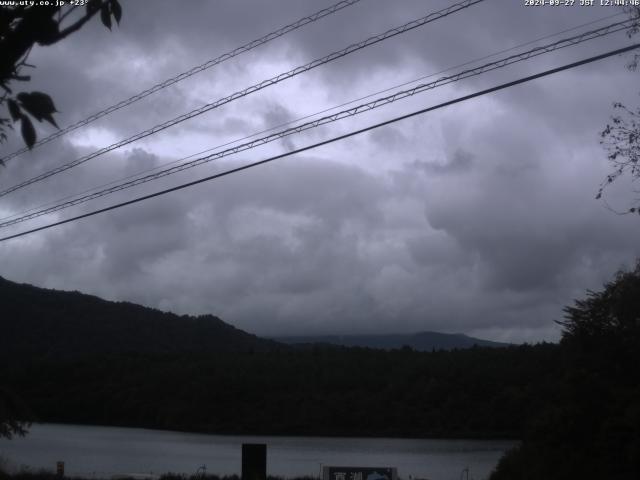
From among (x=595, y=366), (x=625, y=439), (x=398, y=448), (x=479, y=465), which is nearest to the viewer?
(x=625, y=439)

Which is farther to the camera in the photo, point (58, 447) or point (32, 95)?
point (58, 447)

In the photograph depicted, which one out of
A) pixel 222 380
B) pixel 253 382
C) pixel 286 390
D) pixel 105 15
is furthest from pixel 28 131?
pixel 222 380

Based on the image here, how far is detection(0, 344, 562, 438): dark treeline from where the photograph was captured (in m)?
55.0

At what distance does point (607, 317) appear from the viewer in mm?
24031

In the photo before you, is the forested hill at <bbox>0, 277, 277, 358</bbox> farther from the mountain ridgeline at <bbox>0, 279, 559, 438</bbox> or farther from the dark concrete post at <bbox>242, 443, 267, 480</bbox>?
the dark concrete post at <bbox>242, 443, 267, 480</bbox>

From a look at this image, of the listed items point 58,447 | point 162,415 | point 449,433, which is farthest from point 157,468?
point 162,415

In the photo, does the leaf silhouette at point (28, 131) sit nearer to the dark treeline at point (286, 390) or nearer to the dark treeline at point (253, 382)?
the dark treeline at point (253, 382)

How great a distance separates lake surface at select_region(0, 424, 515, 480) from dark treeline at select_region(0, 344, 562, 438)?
7.46 ft

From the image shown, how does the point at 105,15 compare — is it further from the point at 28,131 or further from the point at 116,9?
the point at 28,131

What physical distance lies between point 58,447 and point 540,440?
3619 cm

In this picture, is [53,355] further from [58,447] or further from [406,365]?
[406,365]

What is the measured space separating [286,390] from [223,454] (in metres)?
21.3

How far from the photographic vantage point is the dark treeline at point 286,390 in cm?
5503

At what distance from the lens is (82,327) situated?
70.3 meters
